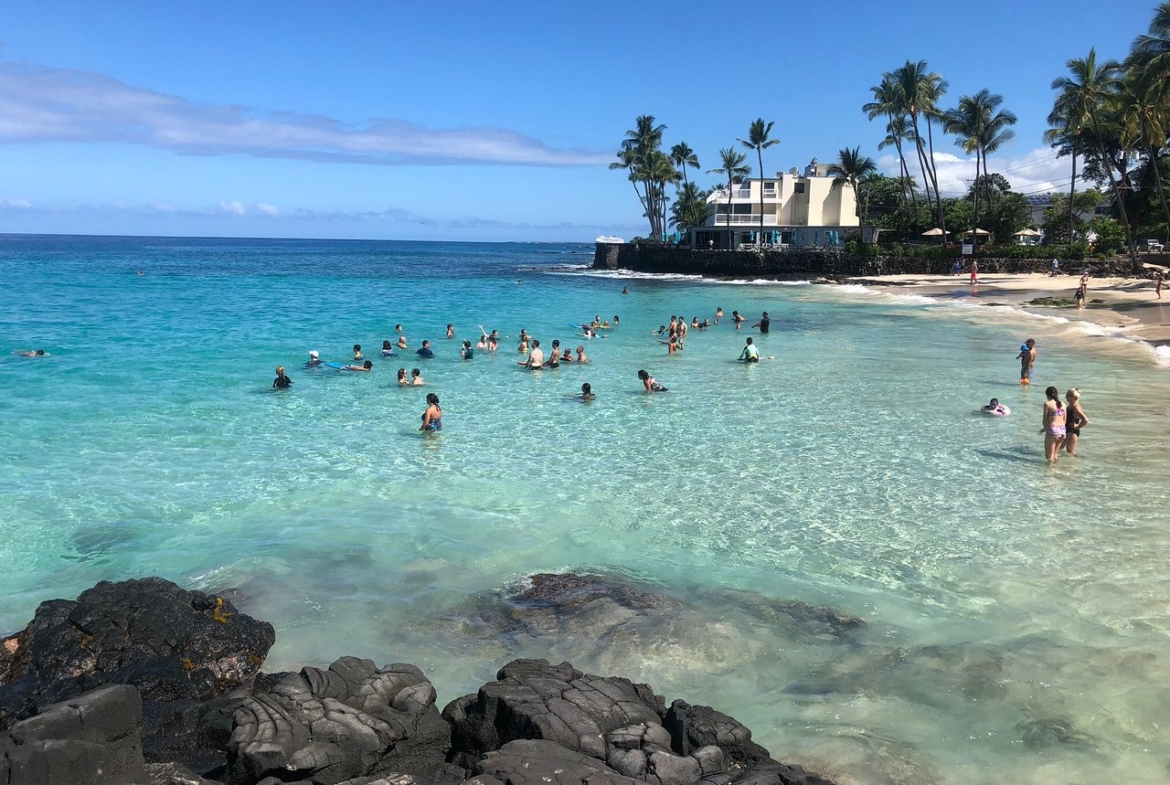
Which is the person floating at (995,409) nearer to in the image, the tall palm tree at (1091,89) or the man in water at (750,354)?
the man in water at (750,354)

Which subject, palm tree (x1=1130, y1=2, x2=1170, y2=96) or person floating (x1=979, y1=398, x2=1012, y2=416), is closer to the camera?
person floating (x1=979, y1=398, x2=1012, y2=416)

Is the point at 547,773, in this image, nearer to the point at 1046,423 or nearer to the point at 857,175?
the point at 1046,423

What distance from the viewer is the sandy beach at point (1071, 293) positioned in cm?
3144

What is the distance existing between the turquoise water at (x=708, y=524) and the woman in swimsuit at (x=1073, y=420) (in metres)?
0.31

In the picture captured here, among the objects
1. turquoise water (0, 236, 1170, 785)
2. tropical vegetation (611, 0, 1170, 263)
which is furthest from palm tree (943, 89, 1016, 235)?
turquoise water (0, 236, 1170, 785)

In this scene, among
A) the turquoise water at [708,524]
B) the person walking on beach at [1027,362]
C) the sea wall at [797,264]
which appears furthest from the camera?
Result: the sea wall at [797,264]

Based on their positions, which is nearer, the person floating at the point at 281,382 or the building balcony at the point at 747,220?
the person floating at the point at 281,382

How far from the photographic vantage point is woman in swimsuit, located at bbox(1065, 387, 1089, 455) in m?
14.1

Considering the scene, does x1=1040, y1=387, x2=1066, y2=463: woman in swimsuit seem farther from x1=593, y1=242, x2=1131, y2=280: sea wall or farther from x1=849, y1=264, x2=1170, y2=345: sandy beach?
x1=593, y1=242, x2=1131, y2=280: sea wall

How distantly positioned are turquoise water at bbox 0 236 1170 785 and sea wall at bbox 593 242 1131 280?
31.3 metres

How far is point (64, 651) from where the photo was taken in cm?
714

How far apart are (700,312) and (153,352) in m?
27.5

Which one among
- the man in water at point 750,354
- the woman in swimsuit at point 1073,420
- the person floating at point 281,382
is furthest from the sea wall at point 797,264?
the person floating at point 281,382

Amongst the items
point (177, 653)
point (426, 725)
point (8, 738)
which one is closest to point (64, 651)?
point (177, 653)
